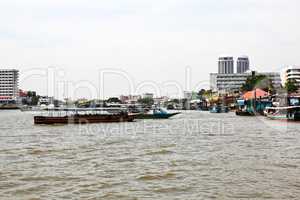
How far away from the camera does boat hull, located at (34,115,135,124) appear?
143ft

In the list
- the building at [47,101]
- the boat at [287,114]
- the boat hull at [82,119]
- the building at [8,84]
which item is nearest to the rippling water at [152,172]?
the boat hull at [82,119]

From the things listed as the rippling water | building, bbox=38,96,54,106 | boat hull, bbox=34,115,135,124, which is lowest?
the rippling water

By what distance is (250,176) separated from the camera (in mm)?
13375

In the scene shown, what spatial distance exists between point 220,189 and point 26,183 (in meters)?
5.46

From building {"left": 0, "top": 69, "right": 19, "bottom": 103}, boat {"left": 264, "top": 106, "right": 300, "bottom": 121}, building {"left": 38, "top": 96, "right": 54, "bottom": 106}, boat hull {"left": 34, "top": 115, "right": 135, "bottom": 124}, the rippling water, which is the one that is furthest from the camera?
building {"left": 0, "top": 69, "right": 19, "bottom": 103}

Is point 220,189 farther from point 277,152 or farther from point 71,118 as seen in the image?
point 71,118

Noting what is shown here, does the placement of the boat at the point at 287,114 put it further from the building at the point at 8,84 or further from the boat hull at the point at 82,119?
the building at the point at 8,84

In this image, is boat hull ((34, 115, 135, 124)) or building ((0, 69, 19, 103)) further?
building ((0, 69, 19, 103))

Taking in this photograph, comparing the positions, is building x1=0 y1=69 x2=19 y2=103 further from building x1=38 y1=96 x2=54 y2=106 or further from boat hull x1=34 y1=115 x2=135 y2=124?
boat hull x1=34 y1=115 x2=135 y2=124

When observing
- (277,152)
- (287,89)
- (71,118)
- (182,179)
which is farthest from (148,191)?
(287,89)

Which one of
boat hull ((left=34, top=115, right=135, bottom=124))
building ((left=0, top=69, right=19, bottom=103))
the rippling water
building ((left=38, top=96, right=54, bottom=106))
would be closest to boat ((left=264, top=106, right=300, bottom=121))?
boat hull ((left=34, top=115, right=135, bottom=124))

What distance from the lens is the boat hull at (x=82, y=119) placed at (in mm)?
43562

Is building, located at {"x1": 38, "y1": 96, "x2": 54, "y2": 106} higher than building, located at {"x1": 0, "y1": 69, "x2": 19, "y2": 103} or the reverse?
the reverse

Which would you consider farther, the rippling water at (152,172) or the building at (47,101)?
the building at (47,101)
